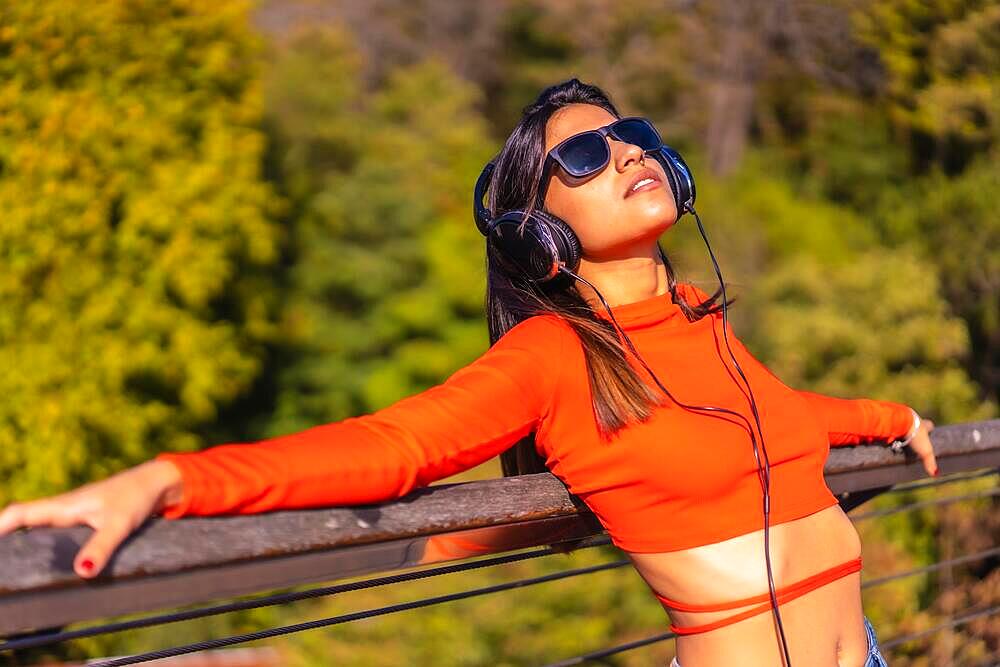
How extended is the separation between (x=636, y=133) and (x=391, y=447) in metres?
0.89

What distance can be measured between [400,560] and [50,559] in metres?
0.47

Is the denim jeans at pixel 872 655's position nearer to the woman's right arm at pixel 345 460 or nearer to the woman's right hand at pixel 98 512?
the woman's right arm at pixel 345 460

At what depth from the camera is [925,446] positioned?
243 cm

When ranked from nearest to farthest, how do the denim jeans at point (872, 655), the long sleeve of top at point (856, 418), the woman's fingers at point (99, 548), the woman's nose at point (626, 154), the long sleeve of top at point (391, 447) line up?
1. the woman's fingers at point (99, 548)
2. the long sleeve of top at point (391, 447)
3. the denim jeans at point (872, 655)
4. the woman's nose at point (626, 154)
5. the long sleeve of top at point (856, 418)

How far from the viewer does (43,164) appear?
1309 centimetres

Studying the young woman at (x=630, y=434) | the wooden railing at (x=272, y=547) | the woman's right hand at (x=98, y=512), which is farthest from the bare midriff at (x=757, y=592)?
the woman's right hand at (x=98, y=512)

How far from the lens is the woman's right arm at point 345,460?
118cm

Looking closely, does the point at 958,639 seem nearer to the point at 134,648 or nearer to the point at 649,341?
the point at 649,341

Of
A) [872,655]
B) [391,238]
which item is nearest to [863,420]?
[872,655]

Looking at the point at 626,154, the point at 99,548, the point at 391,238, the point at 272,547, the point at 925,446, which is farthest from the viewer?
the point at 391,238

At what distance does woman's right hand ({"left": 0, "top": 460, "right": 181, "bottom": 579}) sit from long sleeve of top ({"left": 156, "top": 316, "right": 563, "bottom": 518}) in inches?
1.8

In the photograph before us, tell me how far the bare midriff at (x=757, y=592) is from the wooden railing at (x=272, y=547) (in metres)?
0.17

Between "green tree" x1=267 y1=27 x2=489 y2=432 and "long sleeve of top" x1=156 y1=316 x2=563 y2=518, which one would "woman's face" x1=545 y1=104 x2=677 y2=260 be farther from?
"green tree" x1=267 y1=27 x2=489 y2=432

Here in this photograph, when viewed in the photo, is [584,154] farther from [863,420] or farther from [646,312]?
[863,420]
